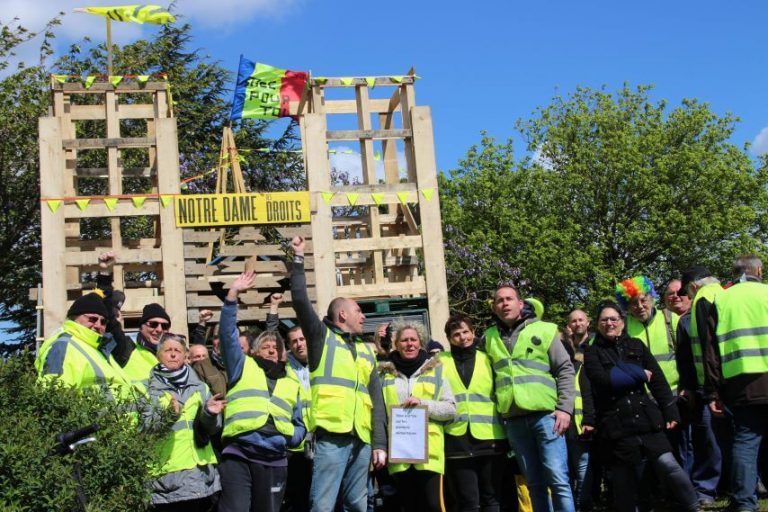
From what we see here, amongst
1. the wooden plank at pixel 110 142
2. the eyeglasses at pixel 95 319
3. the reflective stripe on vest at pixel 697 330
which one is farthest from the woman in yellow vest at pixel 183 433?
the wooden plank at pixel 110 142

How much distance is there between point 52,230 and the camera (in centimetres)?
1191

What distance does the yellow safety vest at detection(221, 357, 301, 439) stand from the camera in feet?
22.7

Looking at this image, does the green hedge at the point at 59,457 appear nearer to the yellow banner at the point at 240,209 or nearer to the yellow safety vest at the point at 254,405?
the yellow safety vest at the point at 254,405

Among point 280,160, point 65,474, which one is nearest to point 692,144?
point 280,160

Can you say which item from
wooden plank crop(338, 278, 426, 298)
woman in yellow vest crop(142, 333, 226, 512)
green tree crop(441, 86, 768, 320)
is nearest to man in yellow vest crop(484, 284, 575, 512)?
woman in yellow vest crop(142, 333, 226, 512)

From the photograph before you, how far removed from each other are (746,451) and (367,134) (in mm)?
7495

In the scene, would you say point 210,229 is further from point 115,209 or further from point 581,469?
point 581,469

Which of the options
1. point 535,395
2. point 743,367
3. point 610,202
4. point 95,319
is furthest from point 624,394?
point 610,202

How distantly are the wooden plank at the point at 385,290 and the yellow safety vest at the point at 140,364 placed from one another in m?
5.40

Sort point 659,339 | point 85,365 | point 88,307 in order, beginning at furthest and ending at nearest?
1. point 659,339
2. point 88,307
3. point 85,365

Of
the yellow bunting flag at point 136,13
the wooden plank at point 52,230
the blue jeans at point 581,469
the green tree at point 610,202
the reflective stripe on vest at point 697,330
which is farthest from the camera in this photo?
the green tree at point 610,202

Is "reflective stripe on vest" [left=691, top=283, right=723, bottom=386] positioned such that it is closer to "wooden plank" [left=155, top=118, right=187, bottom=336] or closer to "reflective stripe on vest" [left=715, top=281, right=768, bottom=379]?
"reflective stripe on vest" [left=715, top=281, right=768, bottom=379]

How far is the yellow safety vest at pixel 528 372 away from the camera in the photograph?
734 cm

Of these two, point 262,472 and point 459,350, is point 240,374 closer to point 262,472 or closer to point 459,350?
point 262,472
